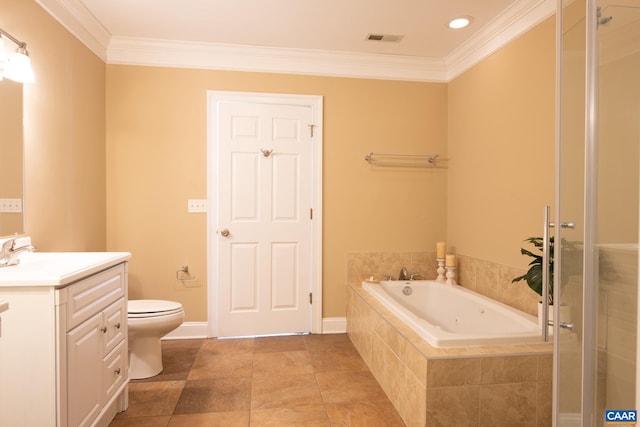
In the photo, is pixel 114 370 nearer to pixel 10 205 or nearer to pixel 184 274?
pixel 10 205

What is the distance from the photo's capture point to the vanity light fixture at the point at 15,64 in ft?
5.93

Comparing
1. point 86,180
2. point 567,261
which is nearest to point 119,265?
point 86,180

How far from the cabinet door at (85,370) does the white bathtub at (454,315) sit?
5.08 ft

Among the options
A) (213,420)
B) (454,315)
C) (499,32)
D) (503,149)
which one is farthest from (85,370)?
(499,32)

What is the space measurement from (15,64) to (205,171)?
147cm

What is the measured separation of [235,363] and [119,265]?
1.18 metres

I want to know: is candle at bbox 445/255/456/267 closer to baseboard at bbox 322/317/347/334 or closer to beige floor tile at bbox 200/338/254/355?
baseboard at bbox 322/317/347/334

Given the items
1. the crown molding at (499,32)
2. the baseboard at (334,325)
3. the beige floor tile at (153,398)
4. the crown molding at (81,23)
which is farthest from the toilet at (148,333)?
the crown molding at (499,32)

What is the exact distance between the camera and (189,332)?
A: 3.16 metres

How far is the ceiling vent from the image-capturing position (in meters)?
2.91

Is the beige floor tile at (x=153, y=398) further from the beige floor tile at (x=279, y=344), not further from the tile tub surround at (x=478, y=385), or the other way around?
the tile tub surround at (x=478, y=385)

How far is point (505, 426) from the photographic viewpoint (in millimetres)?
1760

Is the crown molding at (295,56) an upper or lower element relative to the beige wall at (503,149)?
upper

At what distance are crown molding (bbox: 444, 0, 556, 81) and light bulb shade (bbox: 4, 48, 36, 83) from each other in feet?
9.28
